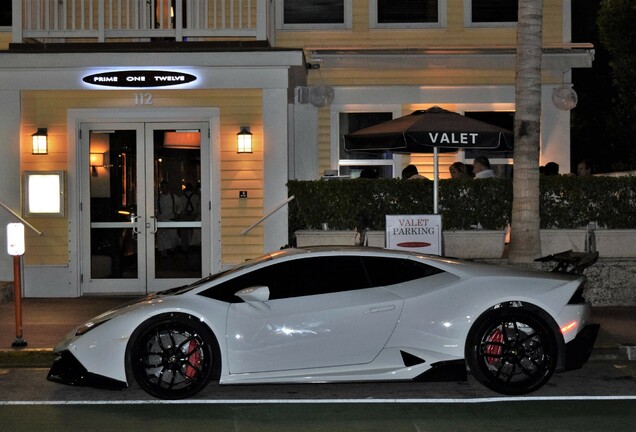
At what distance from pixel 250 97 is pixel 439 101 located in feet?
12.8

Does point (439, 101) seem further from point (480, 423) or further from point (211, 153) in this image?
point (480, 423)

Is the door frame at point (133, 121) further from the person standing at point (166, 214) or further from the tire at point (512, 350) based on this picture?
the tire at point (512, 350)

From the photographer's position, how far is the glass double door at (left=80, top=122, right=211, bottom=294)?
1428cm

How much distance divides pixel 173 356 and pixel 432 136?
5.24 m

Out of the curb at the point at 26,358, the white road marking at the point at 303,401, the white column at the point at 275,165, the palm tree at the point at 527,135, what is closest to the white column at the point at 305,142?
the white column at the point at 275,165

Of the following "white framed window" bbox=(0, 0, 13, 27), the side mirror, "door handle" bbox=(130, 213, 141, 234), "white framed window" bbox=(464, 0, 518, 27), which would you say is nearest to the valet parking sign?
the side mirror

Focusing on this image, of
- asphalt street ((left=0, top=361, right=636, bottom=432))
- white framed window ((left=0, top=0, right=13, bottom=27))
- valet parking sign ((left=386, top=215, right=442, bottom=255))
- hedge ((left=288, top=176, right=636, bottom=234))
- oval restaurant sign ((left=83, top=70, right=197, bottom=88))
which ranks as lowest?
asphalt street ((left=0, top=361, right=636, bottom=432))

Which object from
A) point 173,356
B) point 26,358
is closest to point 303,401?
point 173,356

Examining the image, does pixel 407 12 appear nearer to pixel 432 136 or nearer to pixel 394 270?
pixel 432 136

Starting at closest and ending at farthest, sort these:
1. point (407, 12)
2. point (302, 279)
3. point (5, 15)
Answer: point (302, 279)
point (5, 15)
point (407, 12)

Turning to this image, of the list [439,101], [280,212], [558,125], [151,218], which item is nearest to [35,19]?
[151,218]

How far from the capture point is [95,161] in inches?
567

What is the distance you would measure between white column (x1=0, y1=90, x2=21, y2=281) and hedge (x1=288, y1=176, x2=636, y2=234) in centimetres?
448

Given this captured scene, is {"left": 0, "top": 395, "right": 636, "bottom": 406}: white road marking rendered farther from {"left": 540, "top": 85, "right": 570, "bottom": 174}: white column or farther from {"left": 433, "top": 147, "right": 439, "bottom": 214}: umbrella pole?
{"left": 540, "top": 85, "right": 570, "bottom": 174}: white column
